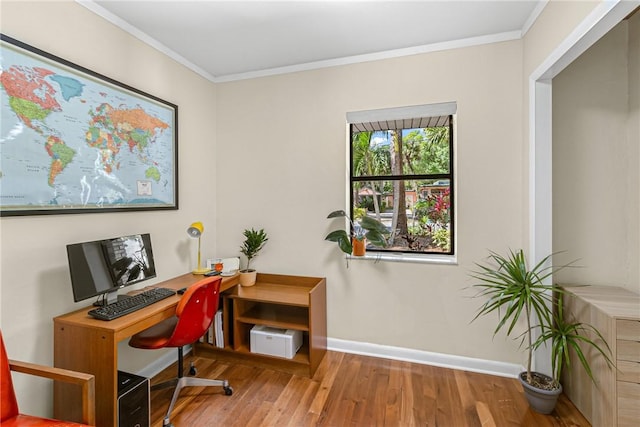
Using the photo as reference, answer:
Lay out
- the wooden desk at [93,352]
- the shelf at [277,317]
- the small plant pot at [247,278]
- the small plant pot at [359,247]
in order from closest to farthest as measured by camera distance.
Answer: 1. the wooden desk at [93,352]
2. the shelf at [277,317]
3. the small plant pot at [359,247]
4. the small plant pot at [247,278]

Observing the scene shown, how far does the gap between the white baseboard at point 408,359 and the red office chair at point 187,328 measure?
18.8 inches

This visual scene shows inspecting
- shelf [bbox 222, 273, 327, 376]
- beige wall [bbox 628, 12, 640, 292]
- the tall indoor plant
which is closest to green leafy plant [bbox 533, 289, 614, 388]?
the tall indoor plant

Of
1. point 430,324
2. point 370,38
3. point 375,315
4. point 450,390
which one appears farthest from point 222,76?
point 450,390

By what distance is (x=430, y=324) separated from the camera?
2535 millimetres

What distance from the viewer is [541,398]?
1891 millimetres

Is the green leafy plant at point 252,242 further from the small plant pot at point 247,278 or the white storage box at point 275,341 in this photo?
the white storage box at point 275,341

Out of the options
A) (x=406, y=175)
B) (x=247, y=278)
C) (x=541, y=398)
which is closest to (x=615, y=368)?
(x=541, y=398)

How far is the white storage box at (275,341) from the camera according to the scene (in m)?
2.42

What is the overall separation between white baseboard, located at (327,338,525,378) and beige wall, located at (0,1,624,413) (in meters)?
0.05

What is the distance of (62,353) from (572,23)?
337 centimetres

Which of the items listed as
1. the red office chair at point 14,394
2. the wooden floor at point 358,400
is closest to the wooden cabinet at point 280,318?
the wooden floor at point 358,400

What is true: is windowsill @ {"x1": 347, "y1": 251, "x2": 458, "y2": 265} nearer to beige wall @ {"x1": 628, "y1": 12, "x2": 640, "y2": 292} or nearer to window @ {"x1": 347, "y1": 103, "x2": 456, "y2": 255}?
window @ {"x1": 347, "y1": 103, "x2": 456, "y2": 255}

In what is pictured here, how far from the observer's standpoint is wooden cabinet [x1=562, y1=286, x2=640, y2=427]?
62.7 inches

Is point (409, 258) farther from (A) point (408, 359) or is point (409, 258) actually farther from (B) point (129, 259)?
(B) point (129, 259)
